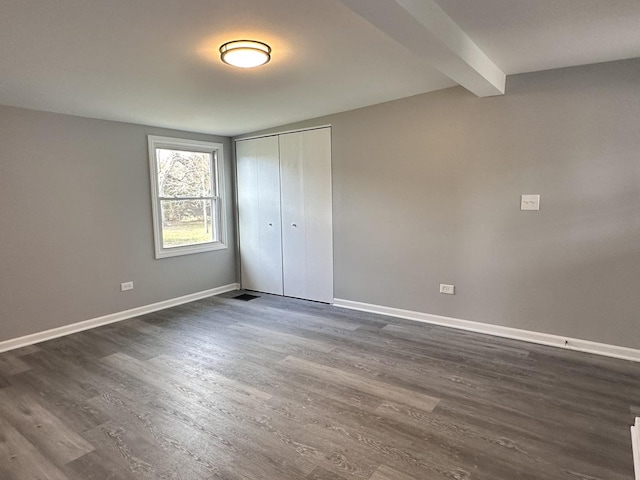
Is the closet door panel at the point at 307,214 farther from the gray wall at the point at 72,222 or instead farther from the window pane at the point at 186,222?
the gray wall at the point at 72,222

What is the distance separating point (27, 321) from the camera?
3.50m

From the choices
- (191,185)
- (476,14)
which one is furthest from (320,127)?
(476,14)

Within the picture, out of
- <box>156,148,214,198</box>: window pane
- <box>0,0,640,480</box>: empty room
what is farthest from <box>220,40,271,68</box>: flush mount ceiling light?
<box>156,148,214,198</box>: window pane

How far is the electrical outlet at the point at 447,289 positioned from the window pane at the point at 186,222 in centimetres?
324

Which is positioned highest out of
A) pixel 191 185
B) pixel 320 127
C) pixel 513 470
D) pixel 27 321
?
pixel 320 127

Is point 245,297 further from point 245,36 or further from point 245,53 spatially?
point 245,36

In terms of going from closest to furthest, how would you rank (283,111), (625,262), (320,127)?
(625,262), (283,111), (320,127)

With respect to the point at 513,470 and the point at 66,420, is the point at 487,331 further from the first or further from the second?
the point at 66,420

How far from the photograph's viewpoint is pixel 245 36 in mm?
2188

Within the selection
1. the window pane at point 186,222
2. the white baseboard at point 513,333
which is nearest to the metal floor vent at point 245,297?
the window pane at point 186,222

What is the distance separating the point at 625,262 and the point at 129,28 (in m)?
3.83

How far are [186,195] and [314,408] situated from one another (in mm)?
3541

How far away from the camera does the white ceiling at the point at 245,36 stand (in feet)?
6.29

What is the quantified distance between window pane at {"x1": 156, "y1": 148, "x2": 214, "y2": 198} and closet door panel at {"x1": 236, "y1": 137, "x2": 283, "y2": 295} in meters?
0.48
